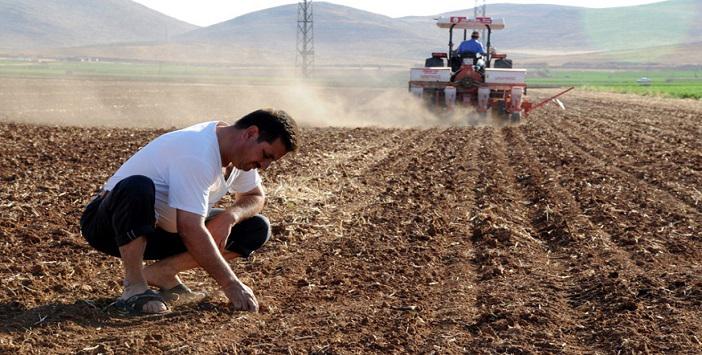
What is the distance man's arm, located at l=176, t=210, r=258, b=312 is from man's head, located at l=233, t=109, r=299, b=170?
449 mm

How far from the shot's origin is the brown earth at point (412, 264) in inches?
201

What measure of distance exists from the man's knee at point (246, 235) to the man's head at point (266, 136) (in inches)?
32.6

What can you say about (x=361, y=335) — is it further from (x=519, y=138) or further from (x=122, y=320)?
(x=519, y=138)

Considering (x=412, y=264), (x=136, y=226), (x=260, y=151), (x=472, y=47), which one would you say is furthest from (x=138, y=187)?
(x=472, y=47)

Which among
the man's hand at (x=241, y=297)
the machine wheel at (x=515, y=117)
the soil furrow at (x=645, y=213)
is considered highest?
the man's hand at (x=241, y=297)

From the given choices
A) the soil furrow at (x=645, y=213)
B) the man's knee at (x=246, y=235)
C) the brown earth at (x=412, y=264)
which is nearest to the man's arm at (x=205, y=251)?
the brown earth at (x=412, y=264)

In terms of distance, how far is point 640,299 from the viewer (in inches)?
230

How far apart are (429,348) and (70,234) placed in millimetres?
4011

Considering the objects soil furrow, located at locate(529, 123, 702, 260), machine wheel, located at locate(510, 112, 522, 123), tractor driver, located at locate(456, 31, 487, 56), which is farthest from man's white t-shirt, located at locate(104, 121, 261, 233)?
tractor driver, located at locate(456, 31, 487, 56)

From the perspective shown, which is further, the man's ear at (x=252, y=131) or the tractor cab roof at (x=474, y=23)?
the tractor cab roof at (x=474, y=23)

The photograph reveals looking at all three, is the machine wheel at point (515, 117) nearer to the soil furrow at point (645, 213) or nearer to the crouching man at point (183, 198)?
the soil furrow at point (645, 213)

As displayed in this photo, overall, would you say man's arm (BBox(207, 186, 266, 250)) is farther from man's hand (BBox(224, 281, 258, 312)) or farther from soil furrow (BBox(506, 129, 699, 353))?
soil furrow (BBox(506, 129, 699, 353))

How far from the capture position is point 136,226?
17.5 feet

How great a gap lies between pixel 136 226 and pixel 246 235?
0.92 metres
